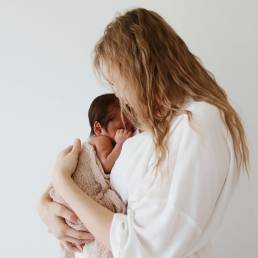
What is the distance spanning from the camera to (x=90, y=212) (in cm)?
107

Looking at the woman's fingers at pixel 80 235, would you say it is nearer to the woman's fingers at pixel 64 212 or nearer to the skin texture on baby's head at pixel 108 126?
the woman's fingers at pixel 64 212

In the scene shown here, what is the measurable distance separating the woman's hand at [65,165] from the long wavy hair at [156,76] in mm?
276

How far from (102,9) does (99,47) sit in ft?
1.98

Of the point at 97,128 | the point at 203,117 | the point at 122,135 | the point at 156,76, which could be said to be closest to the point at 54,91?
the point at 97,128

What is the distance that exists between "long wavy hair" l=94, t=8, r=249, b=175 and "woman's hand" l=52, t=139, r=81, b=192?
0.28 m

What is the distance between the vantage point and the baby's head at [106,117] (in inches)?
54.5

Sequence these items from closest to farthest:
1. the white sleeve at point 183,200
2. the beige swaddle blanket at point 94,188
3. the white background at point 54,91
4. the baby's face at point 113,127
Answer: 1. the white sleeve at point 183,200
2. the beige swaddle blanket at point 94,188
3. the baby's face at point 113,127
4. the white background at point 54,91

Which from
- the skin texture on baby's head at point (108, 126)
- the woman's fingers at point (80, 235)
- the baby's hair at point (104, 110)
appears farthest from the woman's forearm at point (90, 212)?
the baby's hair at point (104, 110)

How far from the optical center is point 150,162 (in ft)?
3.48

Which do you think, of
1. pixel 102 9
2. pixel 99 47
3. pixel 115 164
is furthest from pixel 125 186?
pixel 102 9

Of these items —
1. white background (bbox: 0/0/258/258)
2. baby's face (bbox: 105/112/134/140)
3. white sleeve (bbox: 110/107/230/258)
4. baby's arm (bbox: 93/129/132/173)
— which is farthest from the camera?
white background (bbox: 0/0/258/258)

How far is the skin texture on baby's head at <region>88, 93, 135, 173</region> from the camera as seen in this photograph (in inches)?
52.4

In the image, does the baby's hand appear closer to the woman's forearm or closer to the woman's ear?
the woman's ear

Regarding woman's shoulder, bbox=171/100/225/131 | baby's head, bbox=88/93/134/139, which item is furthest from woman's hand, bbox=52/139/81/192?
woman's shoulder, bbox=171/100/225/131
